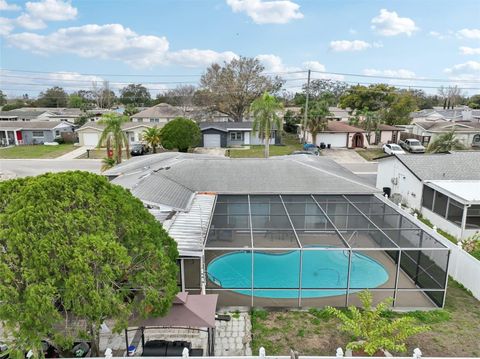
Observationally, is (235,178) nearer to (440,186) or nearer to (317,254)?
(317,254)

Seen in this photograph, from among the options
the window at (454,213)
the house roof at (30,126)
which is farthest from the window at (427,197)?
the house roof at (30,126)

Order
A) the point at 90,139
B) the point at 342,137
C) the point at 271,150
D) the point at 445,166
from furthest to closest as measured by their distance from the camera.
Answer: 1. the point at 90,139
2. the point at 342,137
3. the point at 271,150
4. the point at 445,166

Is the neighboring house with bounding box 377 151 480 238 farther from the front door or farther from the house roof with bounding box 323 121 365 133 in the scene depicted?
the front door

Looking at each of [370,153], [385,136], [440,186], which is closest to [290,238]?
[440,186]

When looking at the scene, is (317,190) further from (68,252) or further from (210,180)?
(68,252)

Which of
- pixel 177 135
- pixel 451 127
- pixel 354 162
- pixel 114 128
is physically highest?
pixel 114 128

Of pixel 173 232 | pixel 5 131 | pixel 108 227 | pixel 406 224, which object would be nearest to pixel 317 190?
pixel 406 224

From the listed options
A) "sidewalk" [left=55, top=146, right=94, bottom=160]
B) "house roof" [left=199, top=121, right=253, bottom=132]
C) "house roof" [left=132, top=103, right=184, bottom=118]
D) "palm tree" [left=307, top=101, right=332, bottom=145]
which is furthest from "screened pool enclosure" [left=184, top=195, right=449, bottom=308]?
"house roof" [left=132, top=103, right=184, bottom=118]
